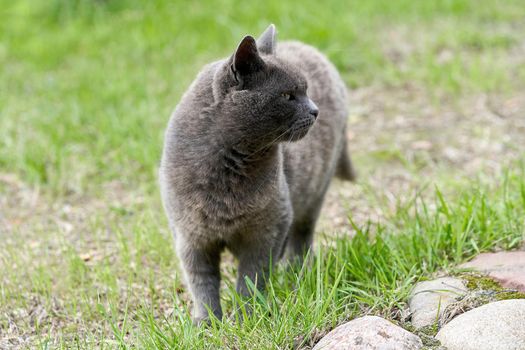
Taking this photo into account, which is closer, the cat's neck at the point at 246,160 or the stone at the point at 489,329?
the stone at the point at 489,329

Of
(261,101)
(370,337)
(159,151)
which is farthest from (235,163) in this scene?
(159,151)

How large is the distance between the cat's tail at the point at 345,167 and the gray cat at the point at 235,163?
989mm

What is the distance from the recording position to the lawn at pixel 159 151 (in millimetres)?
3047

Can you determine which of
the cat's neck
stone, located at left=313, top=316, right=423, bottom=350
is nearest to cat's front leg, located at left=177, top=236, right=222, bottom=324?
the cat's neck

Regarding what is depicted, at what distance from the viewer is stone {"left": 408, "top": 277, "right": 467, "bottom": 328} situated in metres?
2.73

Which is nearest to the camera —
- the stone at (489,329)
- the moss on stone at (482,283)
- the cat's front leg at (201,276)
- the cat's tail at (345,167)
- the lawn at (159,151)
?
the stone at (489,329)

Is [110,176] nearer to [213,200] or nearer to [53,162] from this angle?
[53,162]

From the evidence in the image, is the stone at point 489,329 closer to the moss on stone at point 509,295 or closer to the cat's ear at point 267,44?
the moss on stone at point 509,295

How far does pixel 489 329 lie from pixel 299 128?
1.06 m

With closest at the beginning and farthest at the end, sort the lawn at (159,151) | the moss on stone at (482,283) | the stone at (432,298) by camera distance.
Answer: the stone at (432,298), the moss on stone at (482,283), the lawn at (159,151)

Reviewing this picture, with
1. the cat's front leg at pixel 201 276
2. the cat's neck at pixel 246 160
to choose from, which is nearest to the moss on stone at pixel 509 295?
the cat's neck at pixel 246 160

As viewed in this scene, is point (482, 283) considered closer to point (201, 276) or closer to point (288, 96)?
point (288, 96)

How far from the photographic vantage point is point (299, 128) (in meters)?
2.94

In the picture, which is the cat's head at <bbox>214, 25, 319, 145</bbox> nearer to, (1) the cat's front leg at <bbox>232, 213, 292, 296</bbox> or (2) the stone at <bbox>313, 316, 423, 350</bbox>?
(1) the cat's front leg at <bbox>232, 213, 292, 296</bbox>
